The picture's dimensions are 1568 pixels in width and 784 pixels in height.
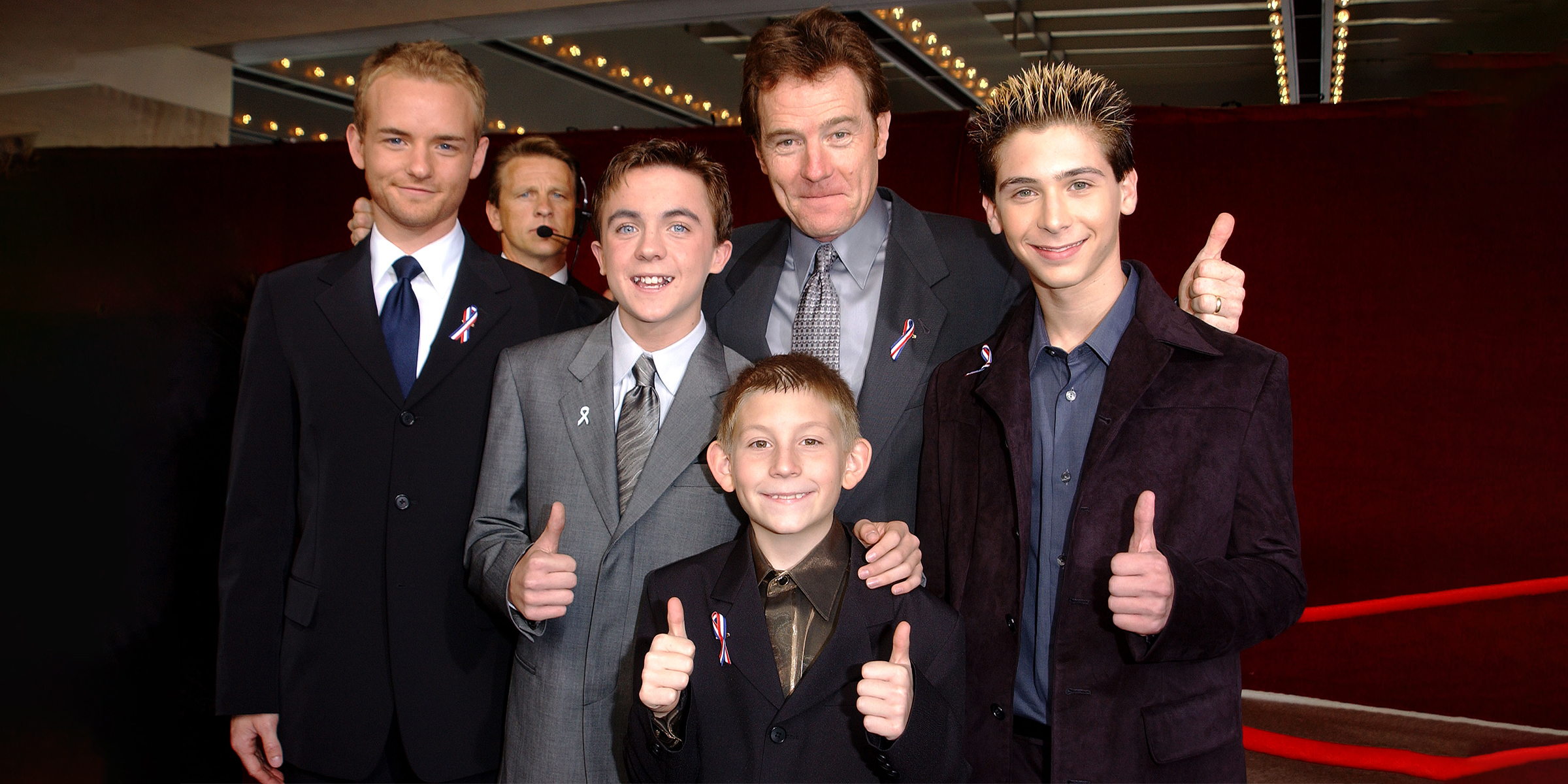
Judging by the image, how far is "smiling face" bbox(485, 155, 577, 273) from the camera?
2955 millimetres

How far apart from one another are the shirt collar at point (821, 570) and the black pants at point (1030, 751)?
360mm

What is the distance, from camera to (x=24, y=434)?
1.52 metres

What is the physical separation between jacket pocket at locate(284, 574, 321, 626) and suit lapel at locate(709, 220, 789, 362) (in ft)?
2.92

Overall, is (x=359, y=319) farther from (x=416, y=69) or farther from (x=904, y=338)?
(x=904, y=338)

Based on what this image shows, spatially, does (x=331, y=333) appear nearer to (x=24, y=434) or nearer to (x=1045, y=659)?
(x=24, y=434)

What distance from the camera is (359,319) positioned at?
170cm

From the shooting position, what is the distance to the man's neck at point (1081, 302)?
152 cm

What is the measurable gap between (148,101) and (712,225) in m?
1.62

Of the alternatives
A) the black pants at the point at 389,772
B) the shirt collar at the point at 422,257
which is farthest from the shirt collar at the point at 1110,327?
the black pants at the point at 389,772

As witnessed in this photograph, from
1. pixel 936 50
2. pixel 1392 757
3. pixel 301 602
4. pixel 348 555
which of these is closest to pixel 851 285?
pixel 348 555

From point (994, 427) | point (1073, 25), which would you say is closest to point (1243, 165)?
point (1073, 25)

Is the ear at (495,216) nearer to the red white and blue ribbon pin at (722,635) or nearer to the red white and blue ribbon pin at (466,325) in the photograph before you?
the red white and blue ribbon pin at (466,325)

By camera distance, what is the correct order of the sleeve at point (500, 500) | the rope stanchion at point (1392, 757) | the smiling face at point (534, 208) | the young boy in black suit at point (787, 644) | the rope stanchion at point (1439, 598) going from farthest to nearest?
1. the rope stanchion at point (1439, 598)
2. the rope stanchion at point (1392, 757)
3. the smiling face at point (534, 208)
4. the sleeve at point (500, 500)
5. the young boy in black suit at point (787, 644)

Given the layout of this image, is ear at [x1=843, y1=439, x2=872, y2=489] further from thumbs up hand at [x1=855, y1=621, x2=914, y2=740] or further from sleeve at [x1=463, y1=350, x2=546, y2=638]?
sleeve at [x1=463, y1=350, x2=546, y2=638]
